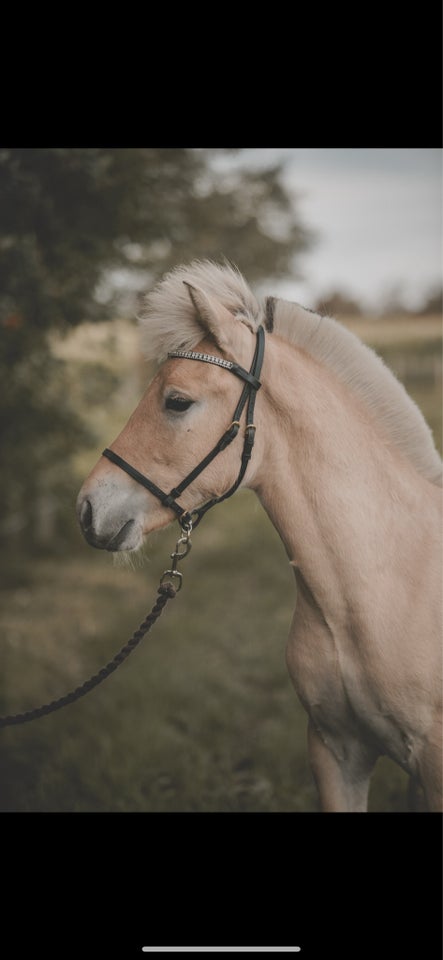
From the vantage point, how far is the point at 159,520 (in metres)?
1.97

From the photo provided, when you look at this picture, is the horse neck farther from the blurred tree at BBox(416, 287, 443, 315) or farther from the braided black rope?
the blurred tree at BBox(416, 287, 443, 315)

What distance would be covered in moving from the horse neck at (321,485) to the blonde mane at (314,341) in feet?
0.26

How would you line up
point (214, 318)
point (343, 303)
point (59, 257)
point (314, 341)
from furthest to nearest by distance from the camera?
point (343, 303) < point (59, 257) < point (314, 341) < point (214, 318)

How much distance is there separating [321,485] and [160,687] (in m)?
3.04

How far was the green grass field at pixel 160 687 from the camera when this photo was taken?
332 cm

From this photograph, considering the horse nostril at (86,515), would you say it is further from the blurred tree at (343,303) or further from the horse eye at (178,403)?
the blurred tree at (343,303)

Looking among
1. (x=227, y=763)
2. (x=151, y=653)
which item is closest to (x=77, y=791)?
(x=227, y=763)

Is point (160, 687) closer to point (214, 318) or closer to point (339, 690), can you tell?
point (339, 690)

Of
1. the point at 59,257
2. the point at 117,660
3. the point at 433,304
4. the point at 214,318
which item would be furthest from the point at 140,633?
the point at 433,304

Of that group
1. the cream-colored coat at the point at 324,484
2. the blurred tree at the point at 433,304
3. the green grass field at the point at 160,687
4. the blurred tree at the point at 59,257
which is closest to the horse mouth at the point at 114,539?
the cream-colored coat at the point at 324,484

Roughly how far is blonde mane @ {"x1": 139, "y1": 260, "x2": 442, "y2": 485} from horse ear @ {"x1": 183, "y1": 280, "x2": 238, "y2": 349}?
0.05 meters

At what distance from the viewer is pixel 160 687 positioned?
4531 millimetres

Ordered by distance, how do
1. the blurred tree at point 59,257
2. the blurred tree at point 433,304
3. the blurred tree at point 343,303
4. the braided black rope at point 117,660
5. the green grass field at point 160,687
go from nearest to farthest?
the braided black rope at point 117,660 < the blurred tree at point 59,257 < the green grass field at point 160,687 < the blurred tree at point 433,304 < the blurred tree at point 343,303
